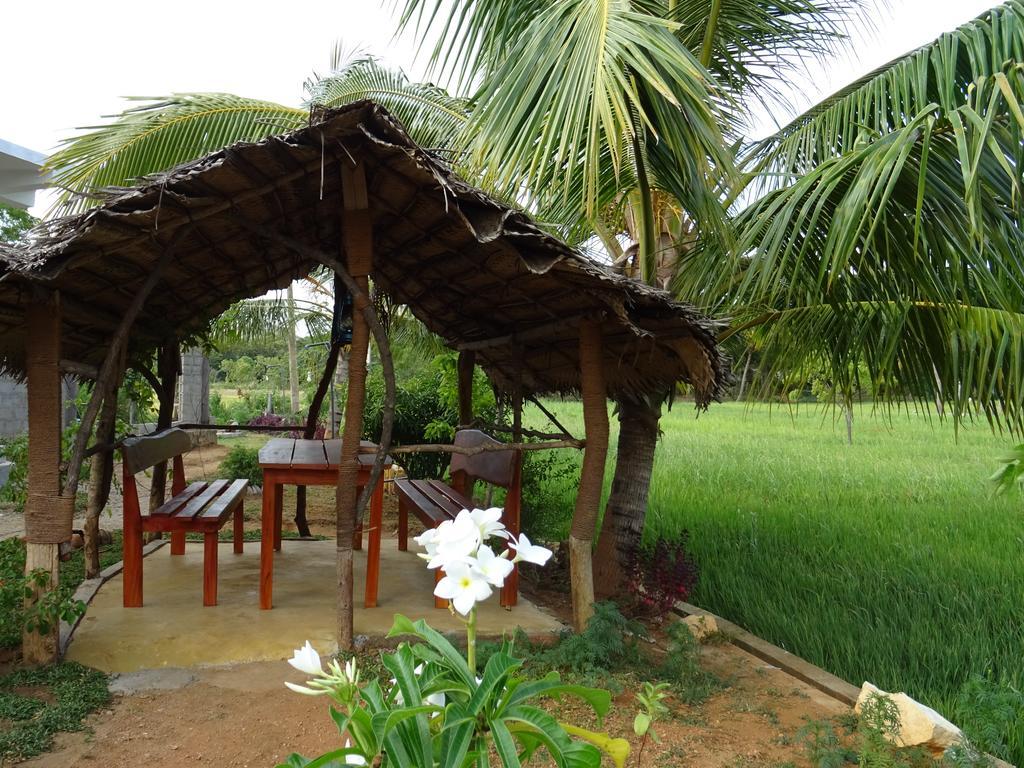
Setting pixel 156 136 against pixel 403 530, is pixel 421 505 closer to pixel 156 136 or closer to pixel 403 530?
pixel 403 530

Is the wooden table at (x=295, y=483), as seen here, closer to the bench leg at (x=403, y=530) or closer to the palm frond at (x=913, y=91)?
the bench leg at (x=403, y=530)

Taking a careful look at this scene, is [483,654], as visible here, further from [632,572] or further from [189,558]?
[189,558]

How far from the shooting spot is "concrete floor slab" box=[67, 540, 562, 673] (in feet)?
12.5

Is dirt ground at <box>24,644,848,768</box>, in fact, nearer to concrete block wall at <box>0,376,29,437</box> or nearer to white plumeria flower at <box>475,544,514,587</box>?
white plumeria flower at <box>475,544,514,587</box>

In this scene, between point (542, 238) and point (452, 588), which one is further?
point (542, 238)

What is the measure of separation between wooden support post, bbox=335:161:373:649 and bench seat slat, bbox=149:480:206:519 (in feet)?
4.03

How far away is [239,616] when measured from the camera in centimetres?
430

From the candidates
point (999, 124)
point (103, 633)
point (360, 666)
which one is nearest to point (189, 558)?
point (103, 633)

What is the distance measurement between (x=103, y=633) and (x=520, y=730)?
338 cm

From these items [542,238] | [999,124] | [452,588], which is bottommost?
[452,588]

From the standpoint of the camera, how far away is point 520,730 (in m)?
1.48

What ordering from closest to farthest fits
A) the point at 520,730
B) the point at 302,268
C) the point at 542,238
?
the point at 520,730, the point at 542,238, the point at 302,268

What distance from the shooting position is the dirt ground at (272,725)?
2.84 meters

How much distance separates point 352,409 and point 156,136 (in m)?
3.47
